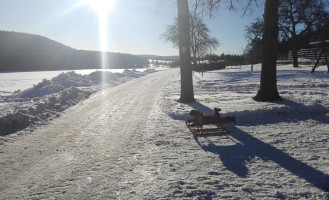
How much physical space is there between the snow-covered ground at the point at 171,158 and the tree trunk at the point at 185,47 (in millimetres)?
2544

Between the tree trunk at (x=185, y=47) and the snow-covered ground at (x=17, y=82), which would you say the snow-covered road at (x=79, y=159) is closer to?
the tree trunk at (x=185, y=47)

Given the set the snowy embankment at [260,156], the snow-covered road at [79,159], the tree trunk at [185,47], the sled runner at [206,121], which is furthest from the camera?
the tree trunk at [185,47]

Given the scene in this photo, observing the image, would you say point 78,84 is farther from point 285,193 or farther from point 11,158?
point 285,193

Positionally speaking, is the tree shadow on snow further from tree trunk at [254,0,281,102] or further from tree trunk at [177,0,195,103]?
tree trunk at [177,0,195,103]

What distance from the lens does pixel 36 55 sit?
99.5 metres

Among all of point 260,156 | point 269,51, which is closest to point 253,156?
point 260,156

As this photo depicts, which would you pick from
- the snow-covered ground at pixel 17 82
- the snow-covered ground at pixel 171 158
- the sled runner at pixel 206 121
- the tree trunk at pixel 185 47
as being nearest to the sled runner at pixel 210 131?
the sled runner at pixel 206 121

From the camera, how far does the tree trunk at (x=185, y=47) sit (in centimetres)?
1089

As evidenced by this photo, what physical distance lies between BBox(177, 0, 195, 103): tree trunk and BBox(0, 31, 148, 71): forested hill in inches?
3382

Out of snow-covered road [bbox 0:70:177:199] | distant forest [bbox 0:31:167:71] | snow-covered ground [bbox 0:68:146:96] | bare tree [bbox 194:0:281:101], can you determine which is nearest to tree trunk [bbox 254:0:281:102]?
bare tree [bbox 194:0:281:101]

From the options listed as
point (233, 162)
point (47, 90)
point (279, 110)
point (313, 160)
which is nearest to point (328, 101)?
point (279, 110)

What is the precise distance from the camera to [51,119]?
920cm

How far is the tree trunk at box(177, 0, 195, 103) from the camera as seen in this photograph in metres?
10.9

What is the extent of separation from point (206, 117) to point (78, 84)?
18.7 meters
